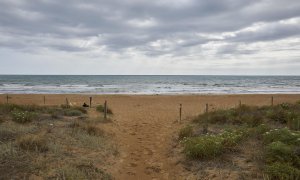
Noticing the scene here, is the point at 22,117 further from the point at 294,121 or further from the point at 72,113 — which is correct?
the point at 294,121

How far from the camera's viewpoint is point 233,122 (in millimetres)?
12781

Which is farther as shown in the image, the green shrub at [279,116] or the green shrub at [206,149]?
the green shrub at [279,116]

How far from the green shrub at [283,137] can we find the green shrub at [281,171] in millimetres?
1512

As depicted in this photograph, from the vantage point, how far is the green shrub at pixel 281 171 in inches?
247

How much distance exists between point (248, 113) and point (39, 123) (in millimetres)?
8779

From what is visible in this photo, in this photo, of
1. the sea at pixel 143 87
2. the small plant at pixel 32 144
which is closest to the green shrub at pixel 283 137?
the small plant at pixel 32 144

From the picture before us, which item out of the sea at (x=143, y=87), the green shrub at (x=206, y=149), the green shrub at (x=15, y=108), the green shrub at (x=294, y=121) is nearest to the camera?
the green shrub at (x=206, y=149)

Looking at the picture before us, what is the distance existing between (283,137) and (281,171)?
6.51 feet

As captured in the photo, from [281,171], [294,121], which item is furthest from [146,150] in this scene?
[294,121]

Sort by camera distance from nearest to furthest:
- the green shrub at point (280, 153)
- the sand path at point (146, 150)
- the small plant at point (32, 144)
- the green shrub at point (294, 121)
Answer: the green shrub at point (280, 153) < the sand path at point (146, 150) < the small plant at point (32, 144) < the green shrub at point (294, 121)

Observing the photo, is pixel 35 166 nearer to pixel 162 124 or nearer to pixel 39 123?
pixel 39 123

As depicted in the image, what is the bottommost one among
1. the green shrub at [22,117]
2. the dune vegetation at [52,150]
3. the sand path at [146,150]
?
the sand path at [146,150]

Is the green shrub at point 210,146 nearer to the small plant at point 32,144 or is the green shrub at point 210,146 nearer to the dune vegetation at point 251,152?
the dune vegetation at point 251,152

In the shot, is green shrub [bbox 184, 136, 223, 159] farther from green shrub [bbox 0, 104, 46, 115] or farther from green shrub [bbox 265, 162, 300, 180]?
green shrub [bbox 0, 104, 46, 115]
